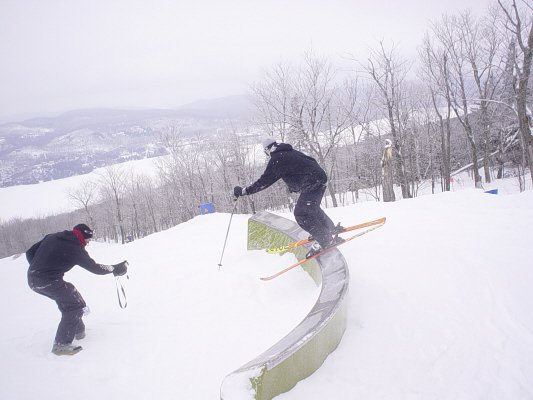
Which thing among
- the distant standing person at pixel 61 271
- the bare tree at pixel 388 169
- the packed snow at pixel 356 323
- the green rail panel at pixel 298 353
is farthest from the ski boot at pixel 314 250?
the bare tree at pixel 388 169

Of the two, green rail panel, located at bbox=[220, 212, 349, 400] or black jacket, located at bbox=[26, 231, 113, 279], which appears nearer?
green rail panel, located at bbox=[220, 212, 349, 400]

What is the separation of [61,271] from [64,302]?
0.48 metres

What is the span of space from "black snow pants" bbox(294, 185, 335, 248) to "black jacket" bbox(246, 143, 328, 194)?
0.36 feet

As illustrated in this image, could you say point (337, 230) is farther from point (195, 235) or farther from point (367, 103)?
point (367, 103)

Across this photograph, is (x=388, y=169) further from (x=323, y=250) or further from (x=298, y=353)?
(x=298, y=353)

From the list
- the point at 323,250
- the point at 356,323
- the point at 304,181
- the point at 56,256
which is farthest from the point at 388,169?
the point at 56,256

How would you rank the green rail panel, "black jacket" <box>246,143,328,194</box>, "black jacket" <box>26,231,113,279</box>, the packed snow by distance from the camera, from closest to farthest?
the green rail panel → the packed snow → "black jacket" <box>26,231,113,279</box> → "black jacket" <box>246,143,328,194</box>

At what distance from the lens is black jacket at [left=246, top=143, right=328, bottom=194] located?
5020 mm

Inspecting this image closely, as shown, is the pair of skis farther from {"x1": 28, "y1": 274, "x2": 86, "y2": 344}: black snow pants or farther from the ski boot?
{"x1": 28, "y1": 274, "x2": 86, "y2": 344}: black snow pants

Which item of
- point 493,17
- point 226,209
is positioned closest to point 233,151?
point 226,209

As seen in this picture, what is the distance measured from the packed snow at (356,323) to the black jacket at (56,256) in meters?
1.25

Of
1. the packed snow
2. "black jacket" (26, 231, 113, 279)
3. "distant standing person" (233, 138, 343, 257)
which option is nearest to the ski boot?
"distant standing person" (233, 138, 343, 257)

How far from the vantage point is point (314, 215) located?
5.11 meters

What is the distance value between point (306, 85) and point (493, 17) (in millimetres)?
11320
